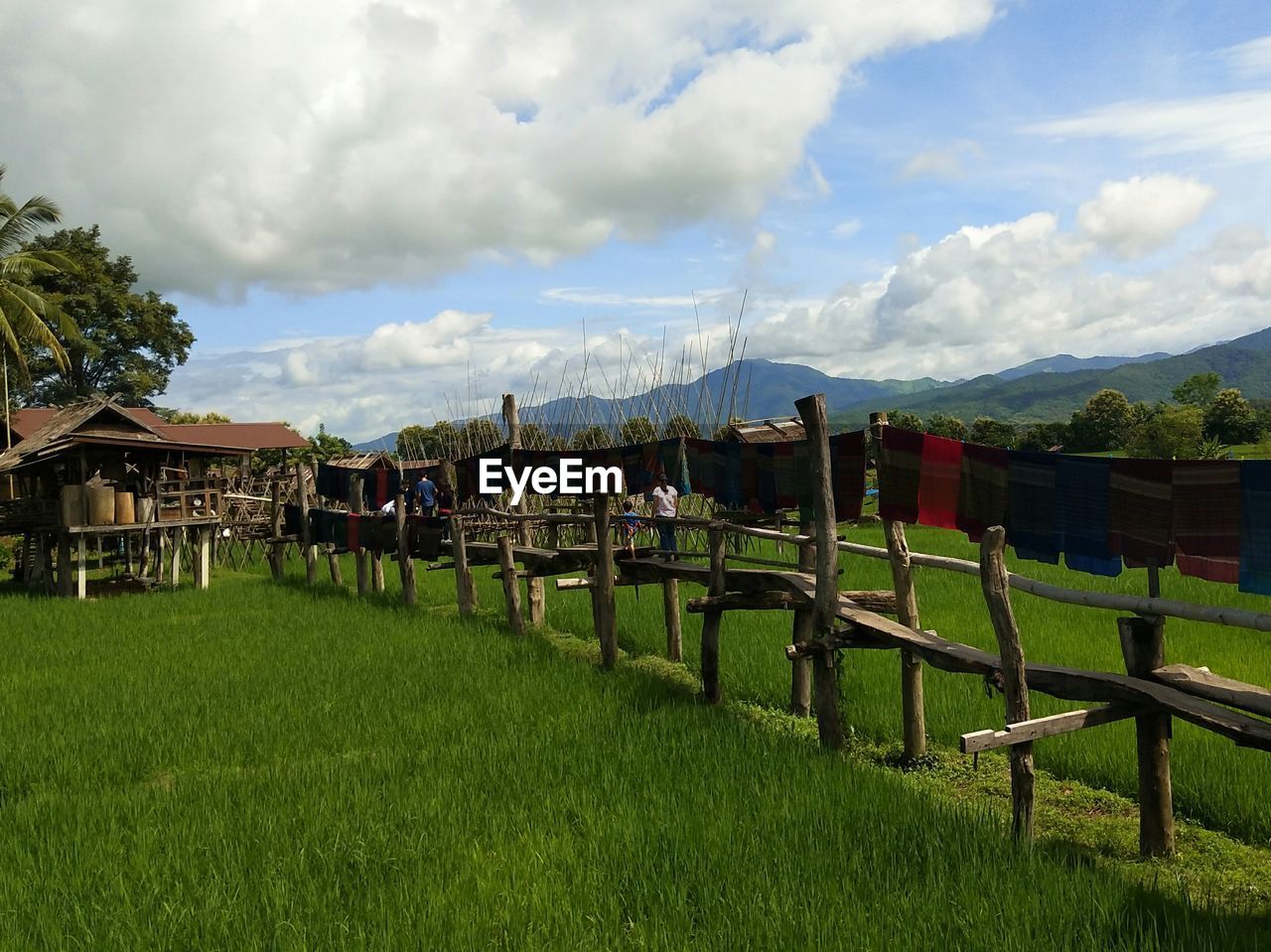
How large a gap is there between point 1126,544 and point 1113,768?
4.49 feet

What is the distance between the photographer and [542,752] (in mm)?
5707

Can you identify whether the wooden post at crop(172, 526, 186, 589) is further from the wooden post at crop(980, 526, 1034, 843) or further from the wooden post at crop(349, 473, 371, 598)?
the wooden post at crop(980, 526, 1034, 843)

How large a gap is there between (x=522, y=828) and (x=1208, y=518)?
417 centimetres

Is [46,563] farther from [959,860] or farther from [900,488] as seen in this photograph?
[959,860]

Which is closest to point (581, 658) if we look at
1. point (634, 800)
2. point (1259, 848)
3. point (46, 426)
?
point (634, 800)

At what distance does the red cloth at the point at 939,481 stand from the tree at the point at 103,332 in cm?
3232

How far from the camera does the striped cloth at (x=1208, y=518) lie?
5105 mm

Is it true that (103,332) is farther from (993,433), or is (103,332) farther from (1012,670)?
(993,433)

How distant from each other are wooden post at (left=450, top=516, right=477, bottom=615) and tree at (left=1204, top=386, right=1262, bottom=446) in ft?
148

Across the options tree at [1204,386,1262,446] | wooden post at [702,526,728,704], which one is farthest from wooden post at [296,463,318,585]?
tree at [1204,386,1262,446]

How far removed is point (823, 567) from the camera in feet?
20.6

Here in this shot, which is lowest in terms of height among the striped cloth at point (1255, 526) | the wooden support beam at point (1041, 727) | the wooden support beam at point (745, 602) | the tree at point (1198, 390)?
the wooden support beam at point (1041, 727)

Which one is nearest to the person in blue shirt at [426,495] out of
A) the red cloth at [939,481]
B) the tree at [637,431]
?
the tree at [637,431]

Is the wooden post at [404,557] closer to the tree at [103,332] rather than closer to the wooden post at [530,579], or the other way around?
the wooden post at [530,579]
